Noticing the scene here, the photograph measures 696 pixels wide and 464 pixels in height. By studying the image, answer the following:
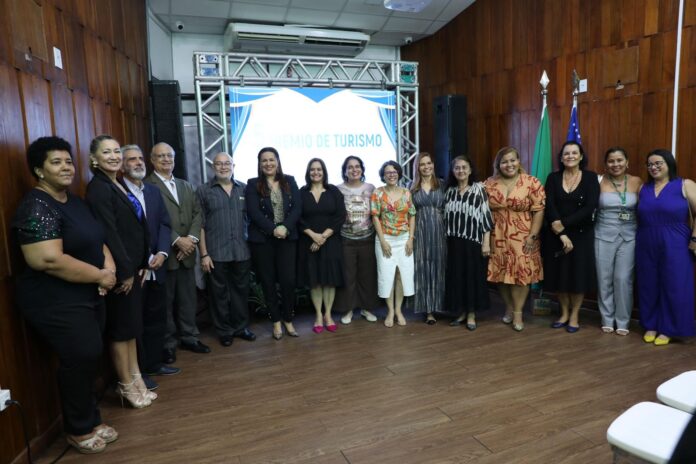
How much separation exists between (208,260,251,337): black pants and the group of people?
0.01 m

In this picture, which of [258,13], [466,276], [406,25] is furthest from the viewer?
[406,25]

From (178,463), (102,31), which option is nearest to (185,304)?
(178,463)

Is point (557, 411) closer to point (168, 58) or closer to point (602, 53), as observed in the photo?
point (602, 53)

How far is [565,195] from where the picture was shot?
3645mm

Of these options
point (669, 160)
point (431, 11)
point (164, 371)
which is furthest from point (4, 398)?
point (431, 11)

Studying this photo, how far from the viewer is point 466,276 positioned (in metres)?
3.89

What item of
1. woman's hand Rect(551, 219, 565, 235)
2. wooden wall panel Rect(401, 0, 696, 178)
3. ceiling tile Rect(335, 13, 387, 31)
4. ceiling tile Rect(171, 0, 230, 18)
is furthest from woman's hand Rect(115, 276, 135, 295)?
ceiling tile Rect(335, 13, 387, 31)

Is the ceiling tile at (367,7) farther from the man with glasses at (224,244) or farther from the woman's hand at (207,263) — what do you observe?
the woman's hand at (207,263)

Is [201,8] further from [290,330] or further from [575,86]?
[575,86]

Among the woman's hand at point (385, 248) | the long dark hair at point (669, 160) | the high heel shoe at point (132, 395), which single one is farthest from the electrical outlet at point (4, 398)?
the long dark hair at point (669, 160)

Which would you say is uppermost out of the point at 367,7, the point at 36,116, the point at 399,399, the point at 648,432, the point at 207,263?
the point at 367,7

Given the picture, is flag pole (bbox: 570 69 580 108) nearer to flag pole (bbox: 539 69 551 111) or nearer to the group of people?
flag pole (bbox: 539 69 551 111)

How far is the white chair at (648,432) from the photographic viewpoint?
1331 mm

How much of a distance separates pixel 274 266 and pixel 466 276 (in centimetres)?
164
